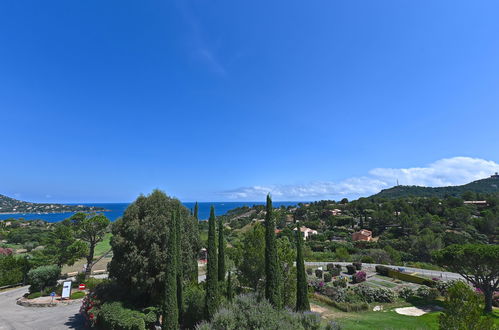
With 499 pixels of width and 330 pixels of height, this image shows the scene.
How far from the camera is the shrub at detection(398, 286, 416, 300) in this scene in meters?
23.7

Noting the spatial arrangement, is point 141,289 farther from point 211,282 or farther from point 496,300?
point 496,300

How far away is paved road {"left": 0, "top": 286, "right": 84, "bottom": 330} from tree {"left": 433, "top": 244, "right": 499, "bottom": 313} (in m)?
29.0

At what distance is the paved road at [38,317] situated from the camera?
15.8 m

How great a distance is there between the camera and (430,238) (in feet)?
157

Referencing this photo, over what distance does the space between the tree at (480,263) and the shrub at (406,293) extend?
170 inches

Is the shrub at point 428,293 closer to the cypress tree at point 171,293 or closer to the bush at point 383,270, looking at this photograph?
the bush at point 383,270

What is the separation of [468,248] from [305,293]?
52.2 ft

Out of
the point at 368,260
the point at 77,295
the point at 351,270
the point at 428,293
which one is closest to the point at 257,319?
the point at 77,295

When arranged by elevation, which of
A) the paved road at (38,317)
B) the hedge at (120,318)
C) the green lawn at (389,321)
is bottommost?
the green lawn at (389,321)

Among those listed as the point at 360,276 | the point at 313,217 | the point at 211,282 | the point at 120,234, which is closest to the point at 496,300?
the point at 360,276

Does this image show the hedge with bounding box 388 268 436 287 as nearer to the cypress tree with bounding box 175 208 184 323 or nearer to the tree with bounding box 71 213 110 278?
the cypress tree with bounding box 175 208 184 323

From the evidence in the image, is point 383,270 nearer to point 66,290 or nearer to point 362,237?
point 66,290

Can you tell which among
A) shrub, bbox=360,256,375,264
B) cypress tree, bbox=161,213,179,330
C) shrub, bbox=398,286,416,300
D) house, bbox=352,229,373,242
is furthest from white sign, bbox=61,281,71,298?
house, bbox=352,229,373,242

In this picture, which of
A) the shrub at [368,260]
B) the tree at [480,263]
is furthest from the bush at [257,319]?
the shrub at [368,260]
